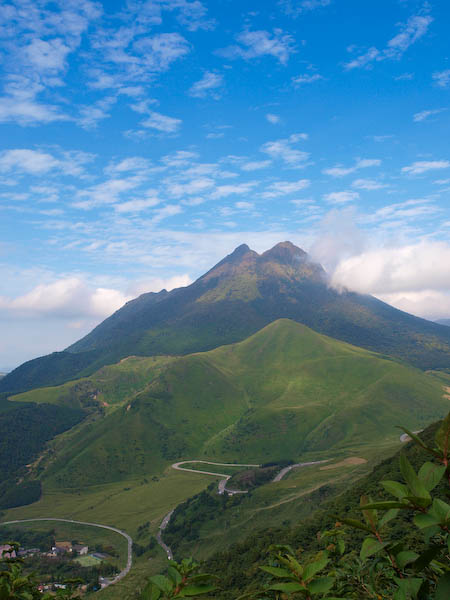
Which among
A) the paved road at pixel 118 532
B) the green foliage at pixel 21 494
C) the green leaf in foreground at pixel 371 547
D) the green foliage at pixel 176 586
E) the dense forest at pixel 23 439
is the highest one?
the green leaf in foreground at pixel 371 547

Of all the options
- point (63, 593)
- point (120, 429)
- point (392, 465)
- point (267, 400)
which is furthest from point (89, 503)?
point (63, 593)

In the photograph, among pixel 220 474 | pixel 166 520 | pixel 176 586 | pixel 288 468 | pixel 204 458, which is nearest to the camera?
pixel 176 586

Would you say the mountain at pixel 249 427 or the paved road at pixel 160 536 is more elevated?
the mountain at pixel 249 427

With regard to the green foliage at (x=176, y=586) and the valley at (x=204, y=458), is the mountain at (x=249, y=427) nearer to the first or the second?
the valley at (x=204, y=458)

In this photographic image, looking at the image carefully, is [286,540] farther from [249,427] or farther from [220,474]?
[249,427]

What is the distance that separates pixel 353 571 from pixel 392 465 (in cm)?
6422

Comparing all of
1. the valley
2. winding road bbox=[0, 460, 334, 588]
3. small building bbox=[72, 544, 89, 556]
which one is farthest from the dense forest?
small building bbox=[72, 544, 89, 556]

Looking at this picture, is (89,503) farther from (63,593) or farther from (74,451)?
(63,593)

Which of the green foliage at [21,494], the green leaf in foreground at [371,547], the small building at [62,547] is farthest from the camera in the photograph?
the green foliage at [21,494]

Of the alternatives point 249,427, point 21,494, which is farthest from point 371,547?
point 249,427

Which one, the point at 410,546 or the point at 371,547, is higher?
the point at 371,547

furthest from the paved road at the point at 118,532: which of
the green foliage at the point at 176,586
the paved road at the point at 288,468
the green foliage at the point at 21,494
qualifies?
the green foliage at the point at 176,586

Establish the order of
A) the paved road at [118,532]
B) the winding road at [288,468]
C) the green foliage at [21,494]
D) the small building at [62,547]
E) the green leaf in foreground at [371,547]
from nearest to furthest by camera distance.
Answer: the green leaf in foreground at [371,547]
the paved road at [118,532]
the small building at [62,547]
the winding road at [288,468]
the green foliage at [21,494]

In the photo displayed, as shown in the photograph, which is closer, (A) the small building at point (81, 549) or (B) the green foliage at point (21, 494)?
(A) the small building at point (81, 549)
